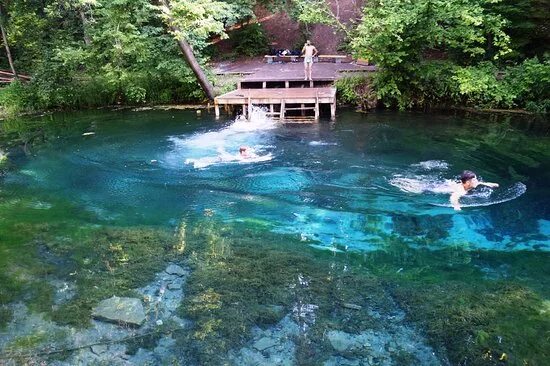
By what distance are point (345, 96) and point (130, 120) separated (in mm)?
8695

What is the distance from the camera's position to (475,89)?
54.6ft

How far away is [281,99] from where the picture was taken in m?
17.7

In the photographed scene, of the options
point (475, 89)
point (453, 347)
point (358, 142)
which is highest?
point (475, 89)

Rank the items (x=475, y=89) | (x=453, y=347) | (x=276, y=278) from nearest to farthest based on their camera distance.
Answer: (x=453, y=347), (x=276, y=278), (x=475, y=89)

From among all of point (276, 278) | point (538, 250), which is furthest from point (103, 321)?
point (538, 250)

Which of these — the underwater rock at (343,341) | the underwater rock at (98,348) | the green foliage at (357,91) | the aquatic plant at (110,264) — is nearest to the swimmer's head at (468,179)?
the underwater rock at (343,341)

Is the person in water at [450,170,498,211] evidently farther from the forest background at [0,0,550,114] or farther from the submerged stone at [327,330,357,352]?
the forest background at [0,0,550,114]

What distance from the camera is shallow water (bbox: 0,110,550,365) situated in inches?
281

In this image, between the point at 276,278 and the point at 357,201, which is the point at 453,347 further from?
the point at 357,201

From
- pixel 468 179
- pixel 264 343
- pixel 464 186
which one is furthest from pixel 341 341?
pixel 464 186

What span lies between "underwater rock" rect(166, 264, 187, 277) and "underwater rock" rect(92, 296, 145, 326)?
2.85 ft

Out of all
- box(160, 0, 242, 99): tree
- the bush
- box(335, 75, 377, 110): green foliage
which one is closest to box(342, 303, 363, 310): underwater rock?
box(160, 0, 242, 99): tree

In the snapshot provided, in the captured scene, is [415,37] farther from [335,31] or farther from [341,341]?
[341,341]

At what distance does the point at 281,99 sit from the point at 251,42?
10.4 metres
